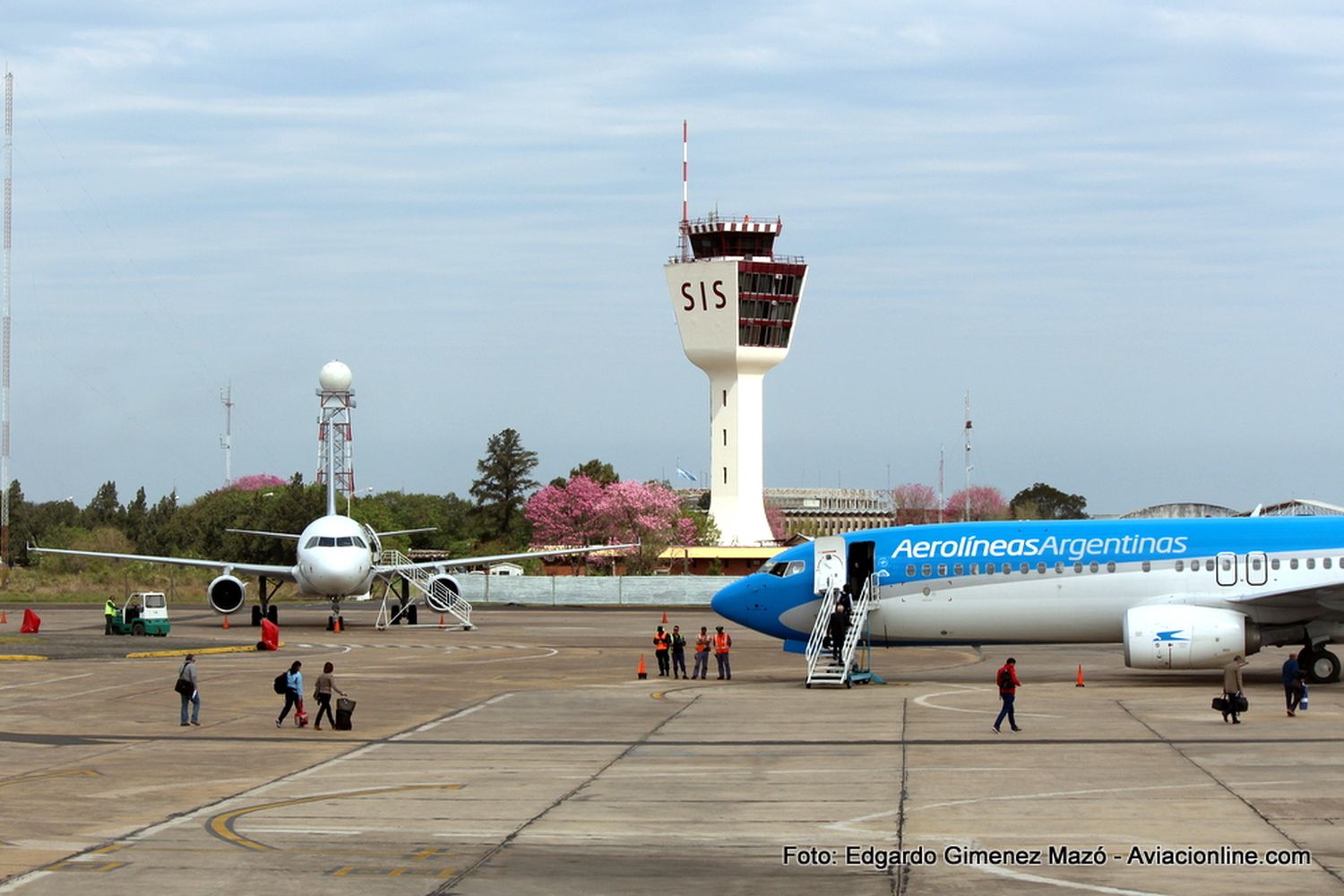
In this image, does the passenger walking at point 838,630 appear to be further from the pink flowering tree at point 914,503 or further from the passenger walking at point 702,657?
the pink flowering tree at point 914,503

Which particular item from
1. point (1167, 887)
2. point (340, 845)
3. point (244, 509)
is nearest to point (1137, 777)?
point (1167, 887)

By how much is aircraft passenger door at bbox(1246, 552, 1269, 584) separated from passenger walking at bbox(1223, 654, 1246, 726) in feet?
26.9

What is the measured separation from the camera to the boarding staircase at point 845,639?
121ft

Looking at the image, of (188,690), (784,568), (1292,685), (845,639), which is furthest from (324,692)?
(1292,685)

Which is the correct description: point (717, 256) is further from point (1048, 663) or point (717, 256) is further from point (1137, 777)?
point (1137, 777)

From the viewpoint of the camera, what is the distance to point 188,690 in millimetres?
29328

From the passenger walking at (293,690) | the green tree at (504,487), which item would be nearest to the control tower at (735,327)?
the green tree at (504,487)

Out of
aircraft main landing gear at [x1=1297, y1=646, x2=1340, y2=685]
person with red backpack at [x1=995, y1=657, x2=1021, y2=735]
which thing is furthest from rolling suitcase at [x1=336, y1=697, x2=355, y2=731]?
aircraft main landing gear at [x1=1297, y1=646, x2=1340, y2=685]

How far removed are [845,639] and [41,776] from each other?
65.0 feet

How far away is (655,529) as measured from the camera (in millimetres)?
111375

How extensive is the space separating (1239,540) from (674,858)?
23.9 meters

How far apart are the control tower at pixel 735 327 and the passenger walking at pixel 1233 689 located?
82.7 metres

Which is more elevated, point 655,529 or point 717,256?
point 717,256

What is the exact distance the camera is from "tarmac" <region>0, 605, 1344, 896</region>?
16.2 m
